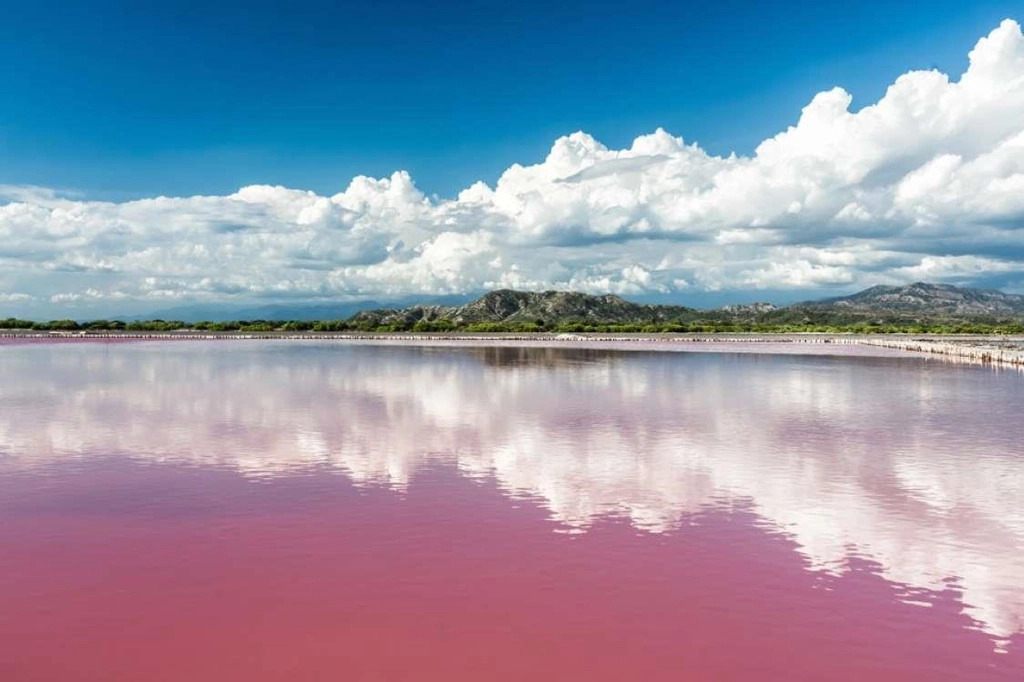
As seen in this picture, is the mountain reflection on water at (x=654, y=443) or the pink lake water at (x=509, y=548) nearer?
the pink lake water at (x=509, y=548)

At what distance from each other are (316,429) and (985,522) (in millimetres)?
21841

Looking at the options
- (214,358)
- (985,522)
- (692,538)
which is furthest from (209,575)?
(214,358)

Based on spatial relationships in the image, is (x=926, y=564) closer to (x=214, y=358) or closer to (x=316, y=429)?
(x=316, y=429)

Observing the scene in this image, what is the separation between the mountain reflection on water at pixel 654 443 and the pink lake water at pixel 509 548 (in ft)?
0.47

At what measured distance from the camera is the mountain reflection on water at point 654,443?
1677 cm

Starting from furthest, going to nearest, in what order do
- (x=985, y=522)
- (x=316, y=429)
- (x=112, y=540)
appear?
(x=316, y=429), (x=985, y=522), (x=112, y=540)

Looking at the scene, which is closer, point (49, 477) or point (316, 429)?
point (49, 477)

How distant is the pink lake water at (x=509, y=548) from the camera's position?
436 inches

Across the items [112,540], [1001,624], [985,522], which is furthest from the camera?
[985,522]

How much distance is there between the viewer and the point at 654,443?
2739 centimetres

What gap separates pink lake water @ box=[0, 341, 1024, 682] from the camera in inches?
436

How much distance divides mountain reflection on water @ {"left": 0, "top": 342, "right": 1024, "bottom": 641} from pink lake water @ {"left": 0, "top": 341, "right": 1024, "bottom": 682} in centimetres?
14

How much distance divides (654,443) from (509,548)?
12.9 metres

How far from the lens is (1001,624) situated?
39.4ft
